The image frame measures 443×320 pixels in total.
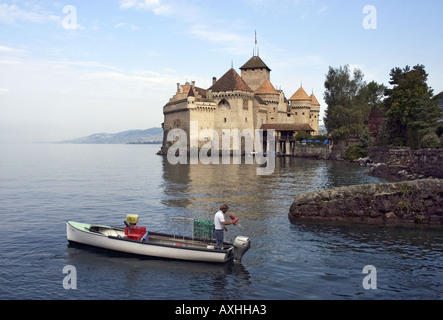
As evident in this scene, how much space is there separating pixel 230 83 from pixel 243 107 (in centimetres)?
623

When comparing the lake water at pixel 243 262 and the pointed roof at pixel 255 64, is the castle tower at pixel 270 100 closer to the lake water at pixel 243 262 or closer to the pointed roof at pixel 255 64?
the pointed roof at pixel 255 64

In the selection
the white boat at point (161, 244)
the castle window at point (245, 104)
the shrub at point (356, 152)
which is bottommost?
the white boat at point (161, 244)

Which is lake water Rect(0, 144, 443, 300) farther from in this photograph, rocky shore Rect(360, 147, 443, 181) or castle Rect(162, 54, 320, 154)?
castle Rect(162, 54, 320, 154)

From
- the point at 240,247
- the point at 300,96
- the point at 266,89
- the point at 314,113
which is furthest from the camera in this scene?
the point at 314,113

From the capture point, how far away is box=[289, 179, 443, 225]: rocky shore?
2239 centimetres

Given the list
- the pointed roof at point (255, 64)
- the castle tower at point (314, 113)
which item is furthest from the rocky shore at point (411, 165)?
the castle tower at point (314, 113)

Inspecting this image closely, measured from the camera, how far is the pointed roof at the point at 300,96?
108m

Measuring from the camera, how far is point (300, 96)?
4262 inches

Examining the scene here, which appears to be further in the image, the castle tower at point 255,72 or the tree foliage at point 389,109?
the castle tower at point 255,72

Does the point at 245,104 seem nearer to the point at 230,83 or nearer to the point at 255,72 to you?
the point at 230,83

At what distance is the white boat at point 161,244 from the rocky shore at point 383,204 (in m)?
7.85

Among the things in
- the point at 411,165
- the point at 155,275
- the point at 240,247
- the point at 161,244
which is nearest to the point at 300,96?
the point at 411,165
